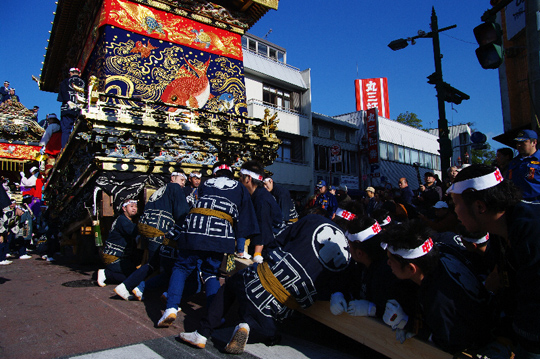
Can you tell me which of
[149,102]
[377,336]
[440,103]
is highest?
[440,103]

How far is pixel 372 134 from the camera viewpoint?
22531 mm

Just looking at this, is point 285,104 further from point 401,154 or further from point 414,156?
point 414,156

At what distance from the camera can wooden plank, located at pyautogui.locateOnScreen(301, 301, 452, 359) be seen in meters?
2.10

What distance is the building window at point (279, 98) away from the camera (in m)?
19.3

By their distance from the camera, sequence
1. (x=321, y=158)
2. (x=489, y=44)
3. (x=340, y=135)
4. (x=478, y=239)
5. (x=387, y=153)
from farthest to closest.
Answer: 1. (x=387, y=153)
2. (x=340, y=135)
3. (x=321, y=158)
4. (x=489, y=44)
5. (x=478, y=239)

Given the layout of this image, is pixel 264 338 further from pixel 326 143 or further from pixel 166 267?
pixel 326 143

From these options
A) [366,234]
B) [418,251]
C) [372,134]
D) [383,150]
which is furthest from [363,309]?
[383,150]

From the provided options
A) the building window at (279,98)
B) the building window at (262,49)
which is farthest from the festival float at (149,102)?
the building window at (262,49)

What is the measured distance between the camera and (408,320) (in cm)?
221

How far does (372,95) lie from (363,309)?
2477cm

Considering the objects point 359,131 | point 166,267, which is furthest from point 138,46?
point 359,131

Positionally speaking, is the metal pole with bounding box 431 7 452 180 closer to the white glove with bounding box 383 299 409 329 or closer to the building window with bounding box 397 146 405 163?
the white glove with bounding box 383 299 409 329

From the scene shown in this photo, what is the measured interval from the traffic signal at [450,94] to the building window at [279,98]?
11.5 metres

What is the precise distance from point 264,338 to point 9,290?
160 inches
